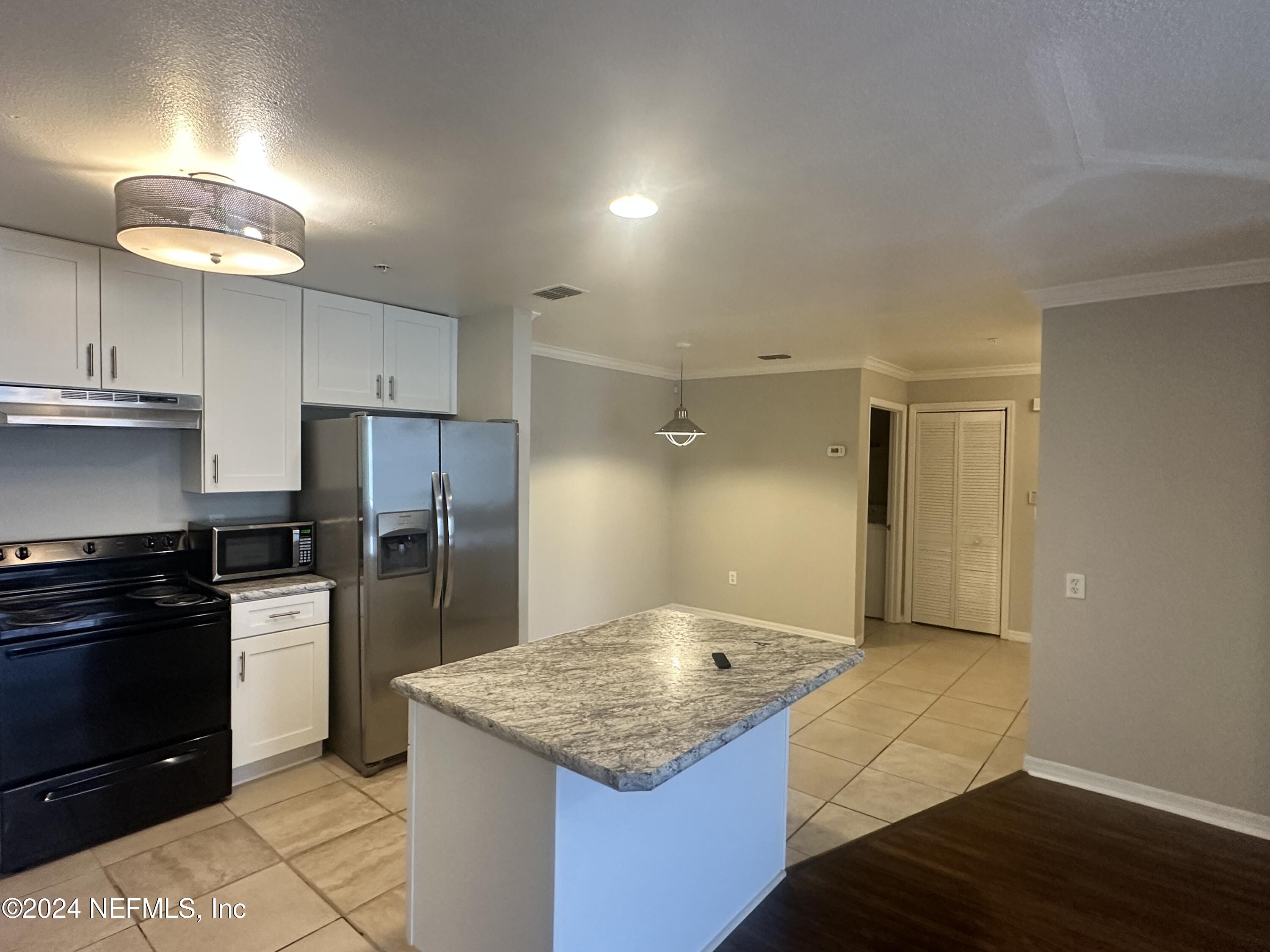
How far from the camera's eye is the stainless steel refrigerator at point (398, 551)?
126 inches

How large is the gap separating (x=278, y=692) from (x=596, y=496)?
9.55ft

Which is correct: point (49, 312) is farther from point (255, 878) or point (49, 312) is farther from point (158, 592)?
point (255, 878)

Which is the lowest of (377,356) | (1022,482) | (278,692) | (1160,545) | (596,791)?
(278,692)

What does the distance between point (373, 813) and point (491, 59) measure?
2.89m

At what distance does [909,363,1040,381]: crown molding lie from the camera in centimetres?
548

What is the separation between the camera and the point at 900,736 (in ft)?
Result: 12.4

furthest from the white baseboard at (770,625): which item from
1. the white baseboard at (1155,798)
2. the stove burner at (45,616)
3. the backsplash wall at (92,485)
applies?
the stove burner at (45,616)

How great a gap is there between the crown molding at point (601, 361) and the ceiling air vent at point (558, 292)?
1.24m

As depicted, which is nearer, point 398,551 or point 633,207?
point 633,207

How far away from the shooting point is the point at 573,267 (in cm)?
293

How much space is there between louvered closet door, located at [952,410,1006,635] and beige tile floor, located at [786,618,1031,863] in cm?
39

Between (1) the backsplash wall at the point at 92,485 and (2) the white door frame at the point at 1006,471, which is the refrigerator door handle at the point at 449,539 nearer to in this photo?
(1) the backsplash wall at the point at 92,485

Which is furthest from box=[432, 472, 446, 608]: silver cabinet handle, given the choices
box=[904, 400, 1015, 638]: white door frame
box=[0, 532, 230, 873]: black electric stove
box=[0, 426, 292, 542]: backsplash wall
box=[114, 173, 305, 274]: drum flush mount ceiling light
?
box=[904, 400, 1015, 638]: white door frame

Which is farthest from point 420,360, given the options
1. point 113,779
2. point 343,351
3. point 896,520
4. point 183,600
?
point 896,520
